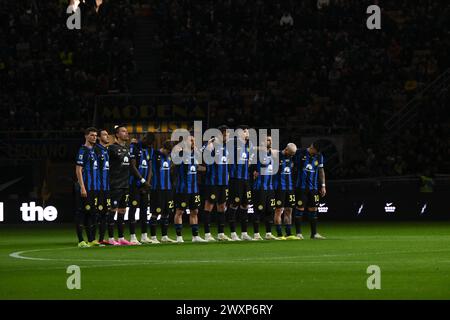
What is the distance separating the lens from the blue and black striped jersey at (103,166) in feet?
82.2

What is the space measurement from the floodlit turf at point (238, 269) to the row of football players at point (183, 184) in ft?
3.71

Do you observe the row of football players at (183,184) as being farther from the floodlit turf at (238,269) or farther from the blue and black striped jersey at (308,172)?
the floodlit turf at (238,269)

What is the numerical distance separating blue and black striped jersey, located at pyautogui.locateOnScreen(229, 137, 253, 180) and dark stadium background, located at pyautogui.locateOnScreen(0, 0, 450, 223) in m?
10.4

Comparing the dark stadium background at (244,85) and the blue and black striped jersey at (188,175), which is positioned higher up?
the dark stadium background at (244,85)

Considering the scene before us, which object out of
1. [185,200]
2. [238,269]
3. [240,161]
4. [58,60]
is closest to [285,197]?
[240,161]

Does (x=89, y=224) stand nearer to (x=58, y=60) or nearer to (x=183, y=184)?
(x=183, y=184)

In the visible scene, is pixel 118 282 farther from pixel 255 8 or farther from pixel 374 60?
pixel 255 8

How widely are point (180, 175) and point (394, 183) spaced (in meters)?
12.1

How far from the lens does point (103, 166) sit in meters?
25.1

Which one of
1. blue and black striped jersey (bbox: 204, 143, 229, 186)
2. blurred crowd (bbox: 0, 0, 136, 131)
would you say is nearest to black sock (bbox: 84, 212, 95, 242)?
blue and black striped jersey (bbox: 204, 143, 229, 186)

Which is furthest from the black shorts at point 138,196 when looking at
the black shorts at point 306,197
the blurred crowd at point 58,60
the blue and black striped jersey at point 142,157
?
the blurred crowd at point 58,60

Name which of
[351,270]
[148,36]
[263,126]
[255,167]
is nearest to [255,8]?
[148,36]

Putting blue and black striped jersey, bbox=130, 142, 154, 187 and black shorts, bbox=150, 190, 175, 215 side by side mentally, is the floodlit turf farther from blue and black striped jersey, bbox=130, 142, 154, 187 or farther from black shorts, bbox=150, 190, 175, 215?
blue and black striped jersey, bbox=130, 142, 154, 187

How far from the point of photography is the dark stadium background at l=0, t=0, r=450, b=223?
127ft
